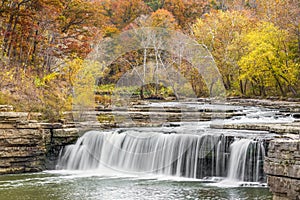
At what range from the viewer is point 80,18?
26.4 metres

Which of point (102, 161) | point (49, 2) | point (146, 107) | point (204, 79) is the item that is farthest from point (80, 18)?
point (102, 161)

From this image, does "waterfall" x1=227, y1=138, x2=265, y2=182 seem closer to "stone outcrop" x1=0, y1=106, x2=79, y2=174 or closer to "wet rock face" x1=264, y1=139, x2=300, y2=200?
"wet rock face" x1=264, y1=139, x2=300, y2=200

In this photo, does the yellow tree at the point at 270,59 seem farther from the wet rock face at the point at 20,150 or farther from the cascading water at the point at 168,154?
the wet rock face at the point at 20,150

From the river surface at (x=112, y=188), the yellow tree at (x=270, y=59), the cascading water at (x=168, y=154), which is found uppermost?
the yellow tree at (x=270, y=59)

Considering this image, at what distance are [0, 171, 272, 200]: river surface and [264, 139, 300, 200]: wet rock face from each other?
2630 millimetres

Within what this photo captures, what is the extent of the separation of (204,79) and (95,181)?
688 inches

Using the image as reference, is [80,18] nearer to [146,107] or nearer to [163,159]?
[146,107]

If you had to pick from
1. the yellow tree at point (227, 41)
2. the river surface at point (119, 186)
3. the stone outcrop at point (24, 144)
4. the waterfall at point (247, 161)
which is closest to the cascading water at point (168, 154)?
the waterfall at point (247, 161)

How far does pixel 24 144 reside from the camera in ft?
49.3

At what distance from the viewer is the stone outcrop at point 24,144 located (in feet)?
48.1

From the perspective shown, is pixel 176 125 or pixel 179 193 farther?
pixel 176 125

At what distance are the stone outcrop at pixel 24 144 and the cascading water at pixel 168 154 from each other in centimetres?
64

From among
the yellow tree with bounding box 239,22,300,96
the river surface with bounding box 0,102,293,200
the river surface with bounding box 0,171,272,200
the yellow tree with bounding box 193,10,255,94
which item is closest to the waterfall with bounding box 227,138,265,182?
the river surface with bounding box 0,102,293,200

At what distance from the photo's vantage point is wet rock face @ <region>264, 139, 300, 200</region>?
8.15 metres
